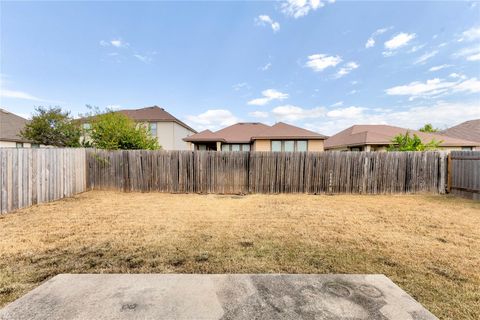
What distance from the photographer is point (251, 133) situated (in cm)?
2197

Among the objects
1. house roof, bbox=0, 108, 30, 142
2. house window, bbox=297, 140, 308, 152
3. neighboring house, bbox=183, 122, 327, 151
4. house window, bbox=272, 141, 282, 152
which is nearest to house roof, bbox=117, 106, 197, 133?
neighboring house, bbox=183, 122, 327, 151

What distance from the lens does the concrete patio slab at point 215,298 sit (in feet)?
6.13

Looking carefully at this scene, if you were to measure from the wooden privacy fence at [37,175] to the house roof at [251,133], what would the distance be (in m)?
10.8

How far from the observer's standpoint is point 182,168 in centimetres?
934

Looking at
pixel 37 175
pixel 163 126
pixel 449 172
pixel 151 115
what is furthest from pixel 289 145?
pixel 37 175

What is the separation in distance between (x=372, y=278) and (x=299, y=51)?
13.8m

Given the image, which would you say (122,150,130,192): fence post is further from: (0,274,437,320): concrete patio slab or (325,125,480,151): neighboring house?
(325,125,480,151): neighboring house

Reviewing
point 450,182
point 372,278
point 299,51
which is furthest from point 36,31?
point 450,182

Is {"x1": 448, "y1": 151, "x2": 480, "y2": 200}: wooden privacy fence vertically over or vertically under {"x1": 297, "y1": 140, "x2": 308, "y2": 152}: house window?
under

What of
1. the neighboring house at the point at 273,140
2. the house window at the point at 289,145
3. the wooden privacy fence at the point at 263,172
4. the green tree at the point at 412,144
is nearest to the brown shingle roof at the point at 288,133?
the neighboring house at the point at 273,140

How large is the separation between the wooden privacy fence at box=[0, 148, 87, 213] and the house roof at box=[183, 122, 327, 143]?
1083cm

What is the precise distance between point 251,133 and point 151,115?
35.8 feet

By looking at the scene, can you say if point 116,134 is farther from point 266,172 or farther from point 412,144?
point 412,144

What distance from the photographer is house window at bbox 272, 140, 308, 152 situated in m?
17.7
